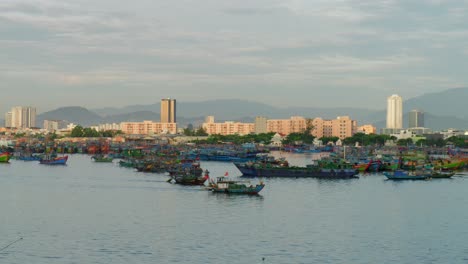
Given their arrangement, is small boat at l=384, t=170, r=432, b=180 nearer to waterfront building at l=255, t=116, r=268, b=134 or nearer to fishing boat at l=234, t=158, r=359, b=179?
fishing boat at l=234, t=158, r=359, b=179

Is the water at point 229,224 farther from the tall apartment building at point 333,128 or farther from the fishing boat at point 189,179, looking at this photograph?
the tall apartment building at point 333,128

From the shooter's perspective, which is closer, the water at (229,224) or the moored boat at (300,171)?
the water at (229,224)

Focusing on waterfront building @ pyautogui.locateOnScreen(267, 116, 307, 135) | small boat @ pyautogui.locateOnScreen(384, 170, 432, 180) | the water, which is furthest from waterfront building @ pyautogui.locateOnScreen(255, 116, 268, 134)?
the water

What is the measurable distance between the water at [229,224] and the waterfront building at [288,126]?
13330 centimetres

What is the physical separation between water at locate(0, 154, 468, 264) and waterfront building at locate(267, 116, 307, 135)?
133 m

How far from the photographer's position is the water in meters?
23.0

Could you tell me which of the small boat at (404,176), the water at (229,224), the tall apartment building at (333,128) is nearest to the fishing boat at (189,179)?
the water at (229,224)

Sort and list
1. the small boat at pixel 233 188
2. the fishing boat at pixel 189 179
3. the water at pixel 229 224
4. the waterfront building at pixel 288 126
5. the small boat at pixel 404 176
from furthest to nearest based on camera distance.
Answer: the waterfront building at pixel 288 126 → the small boat at pixel 404 176 → the fishing boat at pixel 189 179 → the small boat at pixel 233 188 → the water at pixel 229 224

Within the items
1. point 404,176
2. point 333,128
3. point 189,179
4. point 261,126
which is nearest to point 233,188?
point 189,179

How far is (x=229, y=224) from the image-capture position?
28.4 metres

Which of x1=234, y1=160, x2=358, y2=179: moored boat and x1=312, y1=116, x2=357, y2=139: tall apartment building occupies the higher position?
x1=312, y1=116, x2=357, y2=139: tall apartment building

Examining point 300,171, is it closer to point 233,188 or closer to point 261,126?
point 233,188

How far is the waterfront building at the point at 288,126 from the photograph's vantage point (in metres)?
179

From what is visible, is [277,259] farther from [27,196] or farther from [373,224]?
[27,196]
